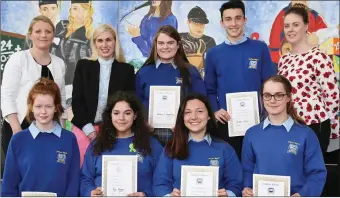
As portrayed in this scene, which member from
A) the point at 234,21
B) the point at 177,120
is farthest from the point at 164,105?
the point at 234,21

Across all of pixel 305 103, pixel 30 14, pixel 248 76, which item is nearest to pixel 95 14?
pixel 30 14

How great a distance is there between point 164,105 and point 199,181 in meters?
0.90

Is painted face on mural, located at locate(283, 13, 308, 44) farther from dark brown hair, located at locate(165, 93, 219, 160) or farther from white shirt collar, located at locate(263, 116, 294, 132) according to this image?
dark brown hair, located at locate(165, 93, 219, 160)

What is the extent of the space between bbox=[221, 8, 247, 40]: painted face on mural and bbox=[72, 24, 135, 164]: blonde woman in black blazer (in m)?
0.95

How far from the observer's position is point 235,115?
4742 mm

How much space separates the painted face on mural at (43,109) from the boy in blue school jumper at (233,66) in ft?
4.67

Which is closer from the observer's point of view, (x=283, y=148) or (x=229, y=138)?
(x=283, y=148)

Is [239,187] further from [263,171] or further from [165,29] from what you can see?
[165,29]

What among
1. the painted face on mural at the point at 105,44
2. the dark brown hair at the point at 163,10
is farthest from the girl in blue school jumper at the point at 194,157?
the dark brown hair at the point at 163,10

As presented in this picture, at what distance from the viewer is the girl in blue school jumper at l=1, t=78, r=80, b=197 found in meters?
4.20

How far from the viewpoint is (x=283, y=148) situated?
164 inches

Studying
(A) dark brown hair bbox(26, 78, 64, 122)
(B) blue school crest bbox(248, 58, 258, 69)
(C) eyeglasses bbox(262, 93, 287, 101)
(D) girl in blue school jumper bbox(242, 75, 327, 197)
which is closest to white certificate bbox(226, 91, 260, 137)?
(B) blue school crest bbox(248, 58, 258, 69)

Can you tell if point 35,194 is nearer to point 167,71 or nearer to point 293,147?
point 167,71

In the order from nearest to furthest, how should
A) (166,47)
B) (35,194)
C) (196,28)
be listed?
(35,194)
(166,47)
(196,28)
